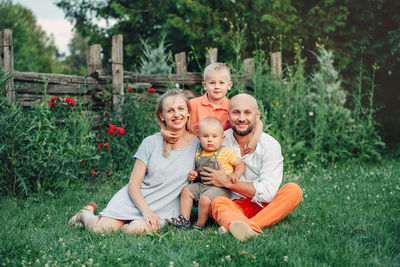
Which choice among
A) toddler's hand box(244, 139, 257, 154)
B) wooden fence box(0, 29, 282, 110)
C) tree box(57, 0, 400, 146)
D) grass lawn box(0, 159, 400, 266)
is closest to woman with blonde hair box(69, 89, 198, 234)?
grass lawn box(0, 159, 400, 266)

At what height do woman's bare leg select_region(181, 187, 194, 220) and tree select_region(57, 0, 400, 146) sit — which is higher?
tree select_region(57, 0, 400, 146)

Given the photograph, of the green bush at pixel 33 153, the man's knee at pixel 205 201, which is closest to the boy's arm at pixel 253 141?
the man's knee at pixel 205 201

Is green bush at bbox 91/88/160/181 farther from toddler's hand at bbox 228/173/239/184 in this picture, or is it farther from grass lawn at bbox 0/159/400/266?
toddler's hand at bbox 228/173/239/184

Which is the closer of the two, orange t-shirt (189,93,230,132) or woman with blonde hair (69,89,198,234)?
woman with blonde hair (69,89,198,234)

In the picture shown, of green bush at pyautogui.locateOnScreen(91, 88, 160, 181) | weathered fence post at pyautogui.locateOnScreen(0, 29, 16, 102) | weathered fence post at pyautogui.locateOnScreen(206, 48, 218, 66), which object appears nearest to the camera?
weathered fence post at pyautogui.locateOnScreen(0, 29, 16, 102)

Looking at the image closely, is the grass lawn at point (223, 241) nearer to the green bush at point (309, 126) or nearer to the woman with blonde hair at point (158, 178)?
the woman with blonde hair at point (158, 178)

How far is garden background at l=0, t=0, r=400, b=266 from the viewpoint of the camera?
274cm

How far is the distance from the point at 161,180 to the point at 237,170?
711 millimetres

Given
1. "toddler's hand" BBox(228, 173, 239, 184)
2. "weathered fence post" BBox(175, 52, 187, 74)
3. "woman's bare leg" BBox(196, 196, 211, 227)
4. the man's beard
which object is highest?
"weathered fence post" BBox(175, 52, 187, 74)

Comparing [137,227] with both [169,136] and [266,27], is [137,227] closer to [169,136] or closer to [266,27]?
[169,136]

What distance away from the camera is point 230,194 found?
11.9ft

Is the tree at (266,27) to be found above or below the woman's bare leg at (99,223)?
above

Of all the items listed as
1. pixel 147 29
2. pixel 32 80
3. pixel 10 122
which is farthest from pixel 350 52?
→ pixel 10 122

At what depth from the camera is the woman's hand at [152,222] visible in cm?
328
